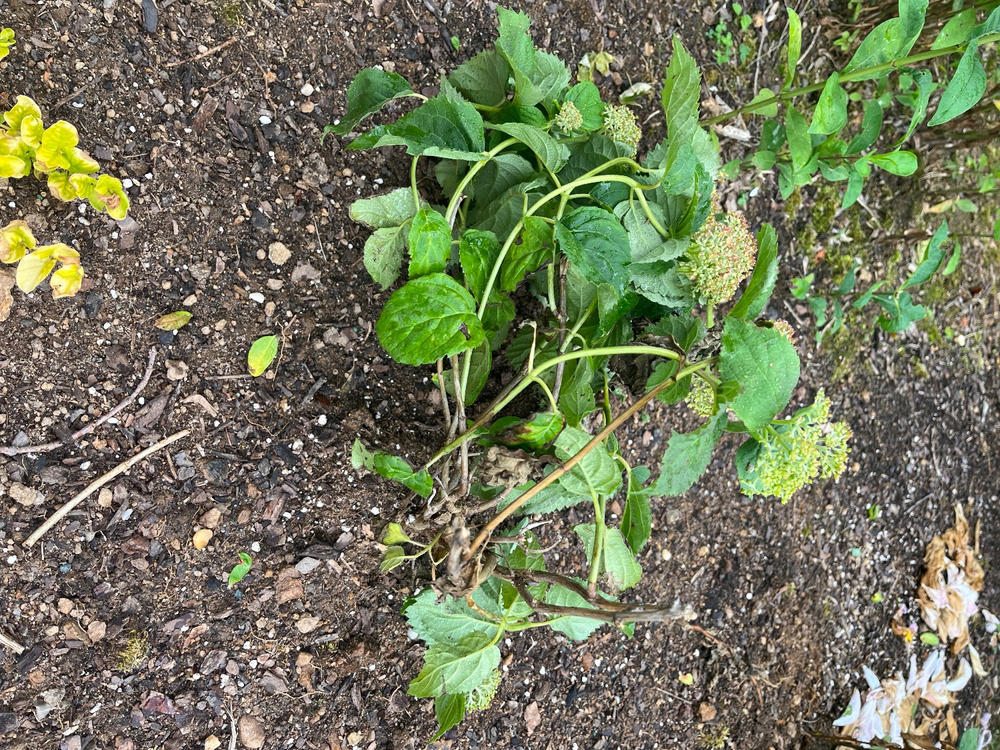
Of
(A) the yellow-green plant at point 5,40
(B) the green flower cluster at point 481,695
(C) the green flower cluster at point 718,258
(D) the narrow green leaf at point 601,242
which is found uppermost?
(A) the yellow-green plant at point 5,40

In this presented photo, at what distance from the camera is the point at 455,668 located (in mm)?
1134

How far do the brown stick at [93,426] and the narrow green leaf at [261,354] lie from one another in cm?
15

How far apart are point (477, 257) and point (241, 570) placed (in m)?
0.64

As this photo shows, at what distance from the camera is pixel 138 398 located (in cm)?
111

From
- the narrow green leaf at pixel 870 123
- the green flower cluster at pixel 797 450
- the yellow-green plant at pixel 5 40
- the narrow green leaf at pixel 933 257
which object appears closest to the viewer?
the yellow-green plant at pixel 5 40

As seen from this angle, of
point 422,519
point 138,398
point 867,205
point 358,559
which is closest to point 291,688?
point 358,559

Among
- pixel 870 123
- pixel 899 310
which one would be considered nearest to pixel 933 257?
pixel 899 310

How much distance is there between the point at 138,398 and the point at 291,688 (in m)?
0.55

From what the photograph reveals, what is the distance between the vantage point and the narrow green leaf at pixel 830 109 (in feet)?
3.72

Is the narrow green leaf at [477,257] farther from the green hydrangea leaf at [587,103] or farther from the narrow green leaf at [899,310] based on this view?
A: the narrow green leaf at [899,310]

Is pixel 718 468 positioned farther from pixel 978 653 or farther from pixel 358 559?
pixel 978 653

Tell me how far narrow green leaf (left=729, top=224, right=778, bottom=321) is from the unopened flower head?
35 centimetres

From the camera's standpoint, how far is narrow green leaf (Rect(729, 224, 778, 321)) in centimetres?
102

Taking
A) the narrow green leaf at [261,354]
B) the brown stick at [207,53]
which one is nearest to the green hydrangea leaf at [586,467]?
the narrow green leaf at [261,354]
